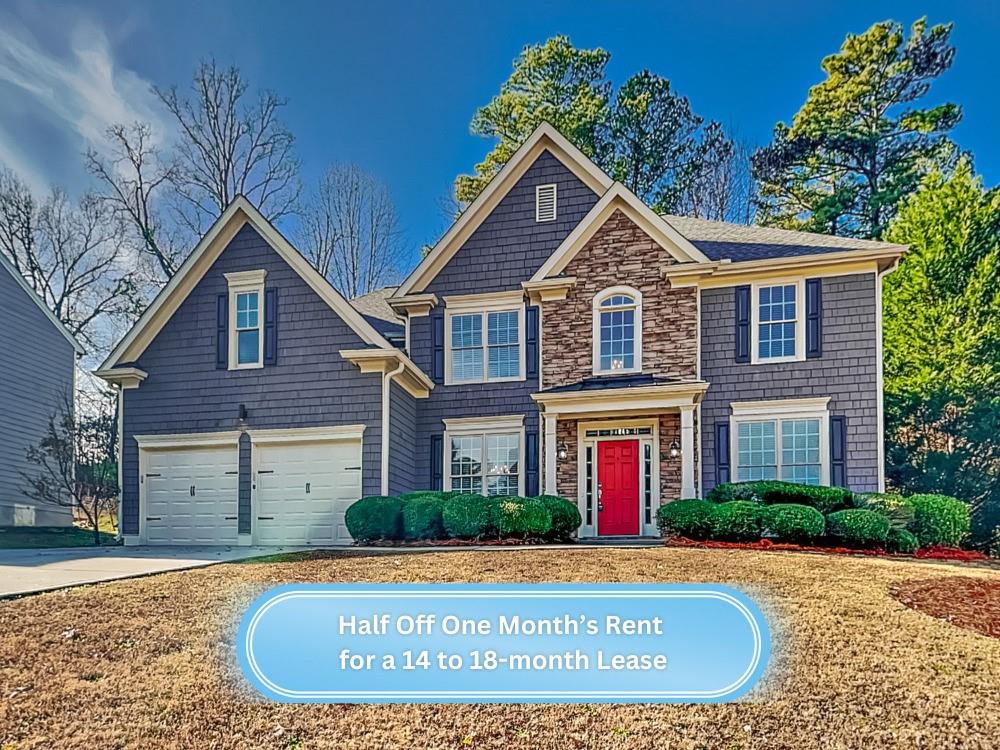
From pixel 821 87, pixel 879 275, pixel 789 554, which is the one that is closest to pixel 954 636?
pixel 789 554

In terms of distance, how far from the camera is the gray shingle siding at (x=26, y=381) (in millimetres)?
14383

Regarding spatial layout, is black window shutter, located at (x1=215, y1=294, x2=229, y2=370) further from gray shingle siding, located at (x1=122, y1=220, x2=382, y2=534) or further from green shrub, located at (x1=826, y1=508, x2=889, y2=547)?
green shrub, located at (x1=826, y1=508, x2=889, y2=547)

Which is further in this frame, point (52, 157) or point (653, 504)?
point (653, 504)

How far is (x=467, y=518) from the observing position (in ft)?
33.7

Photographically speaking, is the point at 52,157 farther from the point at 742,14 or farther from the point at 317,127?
the point at 742,14

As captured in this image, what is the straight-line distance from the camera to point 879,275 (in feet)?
40.0

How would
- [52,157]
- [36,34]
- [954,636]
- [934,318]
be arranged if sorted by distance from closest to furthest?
→ [954,636] < [36,34] < [52,157] < [934,318]

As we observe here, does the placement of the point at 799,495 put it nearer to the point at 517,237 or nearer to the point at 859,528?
the point at 859,528

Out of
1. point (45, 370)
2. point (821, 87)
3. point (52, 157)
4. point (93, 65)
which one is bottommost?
point (45, 370)

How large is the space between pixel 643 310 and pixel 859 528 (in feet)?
15.3

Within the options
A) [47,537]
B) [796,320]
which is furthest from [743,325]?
[47,537]

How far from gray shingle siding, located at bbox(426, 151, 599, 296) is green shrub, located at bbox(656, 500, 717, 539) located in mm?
4789

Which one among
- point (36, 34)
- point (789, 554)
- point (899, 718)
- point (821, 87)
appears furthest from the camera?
point (821, 87)

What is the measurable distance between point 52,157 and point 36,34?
1584 mm
